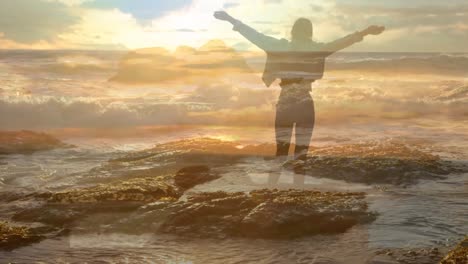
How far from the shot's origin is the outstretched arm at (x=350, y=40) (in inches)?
302

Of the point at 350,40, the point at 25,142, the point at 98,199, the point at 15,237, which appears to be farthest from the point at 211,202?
the point at 25,142

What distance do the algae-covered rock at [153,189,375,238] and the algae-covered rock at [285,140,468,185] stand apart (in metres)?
2.65

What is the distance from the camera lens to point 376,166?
1315cm

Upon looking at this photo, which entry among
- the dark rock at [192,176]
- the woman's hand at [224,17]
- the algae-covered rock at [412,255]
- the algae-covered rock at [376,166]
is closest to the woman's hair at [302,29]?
the woman's hand at [224,17]

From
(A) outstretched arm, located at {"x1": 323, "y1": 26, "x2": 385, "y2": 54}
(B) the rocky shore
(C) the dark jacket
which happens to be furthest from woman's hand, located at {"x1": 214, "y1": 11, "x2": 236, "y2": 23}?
(B) the rocky shore

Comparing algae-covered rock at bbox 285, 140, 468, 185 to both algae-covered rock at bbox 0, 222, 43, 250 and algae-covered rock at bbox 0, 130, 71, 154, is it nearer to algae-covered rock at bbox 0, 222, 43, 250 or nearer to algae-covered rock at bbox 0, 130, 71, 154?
algae-covered rock at bbox 0, 222, 43, 250

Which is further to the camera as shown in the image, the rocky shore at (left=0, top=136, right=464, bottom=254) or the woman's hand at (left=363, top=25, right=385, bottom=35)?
the rocky shore at (left=0, top=136, right=464, bottom=254)

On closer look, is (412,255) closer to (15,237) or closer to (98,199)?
(15,237)

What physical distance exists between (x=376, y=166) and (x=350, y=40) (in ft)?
20.1

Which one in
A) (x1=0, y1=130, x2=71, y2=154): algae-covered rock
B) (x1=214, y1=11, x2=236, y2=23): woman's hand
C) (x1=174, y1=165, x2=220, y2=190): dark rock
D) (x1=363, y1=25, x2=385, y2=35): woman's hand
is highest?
(x1=214, y1=11, x2=236, y2=23): woman's hand

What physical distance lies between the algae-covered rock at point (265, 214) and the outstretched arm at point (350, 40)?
112 inches

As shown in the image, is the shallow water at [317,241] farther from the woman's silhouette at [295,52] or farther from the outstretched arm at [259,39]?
the outstretched arm at [259,39]

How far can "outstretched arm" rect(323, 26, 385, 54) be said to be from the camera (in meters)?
7.67

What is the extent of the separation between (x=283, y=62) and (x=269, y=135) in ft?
44.8
